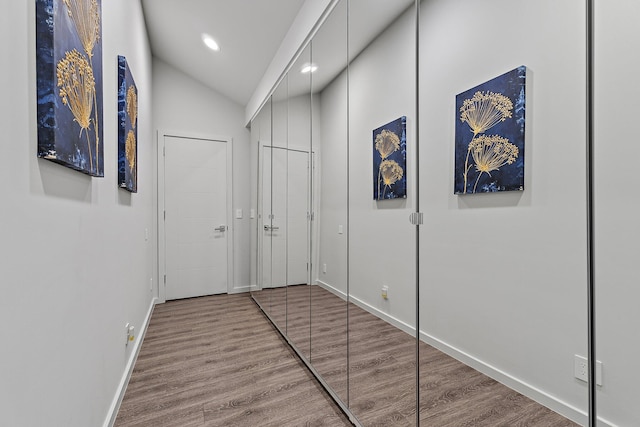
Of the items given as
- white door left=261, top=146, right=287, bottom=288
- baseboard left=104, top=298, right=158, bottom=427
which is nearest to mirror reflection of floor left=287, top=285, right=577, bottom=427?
white door left=261, top=146, right=287, bottom=288

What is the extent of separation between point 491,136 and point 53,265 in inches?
57.0

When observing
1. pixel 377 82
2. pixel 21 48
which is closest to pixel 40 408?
pixel 21 48

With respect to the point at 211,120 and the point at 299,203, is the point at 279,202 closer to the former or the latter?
the point at 299,203

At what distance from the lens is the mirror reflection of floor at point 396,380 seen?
0.95m

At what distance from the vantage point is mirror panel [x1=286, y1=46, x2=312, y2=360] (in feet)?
7.83

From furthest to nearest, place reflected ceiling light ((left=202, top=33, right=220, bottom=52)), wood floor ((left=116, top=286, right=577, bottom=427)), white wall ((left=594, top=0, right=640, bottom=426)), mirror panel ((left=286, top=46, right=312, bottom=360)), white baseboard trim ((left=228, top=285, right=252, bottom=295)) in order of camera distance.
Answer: white baseboard trim ((left=228, top=285, right=252, bottom=295)), reflected ceiling light ((left=202, top=33, right=220, bottom=52)), mirror panel ((left=286, top=46, right=312, bottom=360)), wood floor ((left=116, top=286, right=577, bottom=427)), white wall ((left=594, top=0, right=640, bottom=426))

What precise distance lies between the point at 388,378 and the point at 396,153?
1082 millimetres

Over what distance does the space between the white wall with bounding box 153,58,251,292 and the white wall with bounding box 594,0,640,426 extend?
4.13m

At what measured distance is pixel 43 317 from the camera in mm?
894

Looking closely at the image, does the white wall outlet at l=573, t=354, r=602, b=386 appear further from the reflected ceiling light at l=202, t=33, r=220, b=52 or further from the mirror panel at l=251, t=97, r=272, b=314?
the reflected ceiling light at l=202, t=33, r=220, b=52

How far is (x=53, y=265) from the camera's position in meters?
0.96

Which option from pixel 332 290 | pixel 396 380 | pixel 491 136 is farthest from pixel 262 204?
pixel 491 136

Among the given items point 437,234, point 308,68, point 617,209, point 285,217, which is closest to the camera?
point 617,209

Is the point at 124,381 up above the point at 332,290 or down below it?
below
